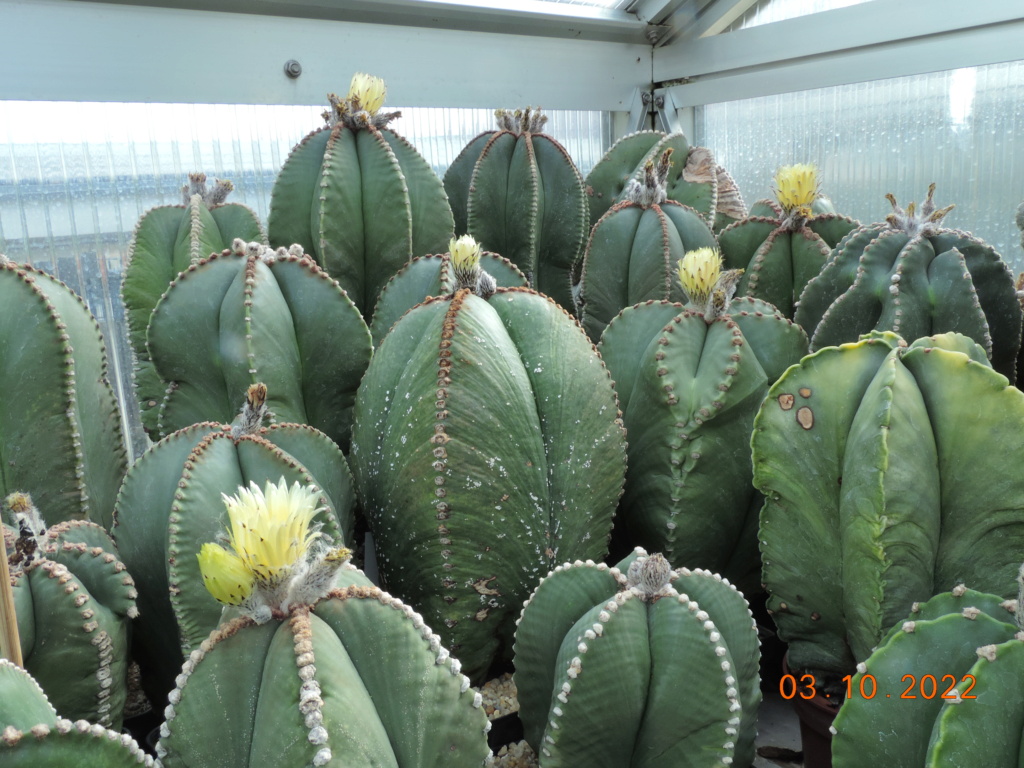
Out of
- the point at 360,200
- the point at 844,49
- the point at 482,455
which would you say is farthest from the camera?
the point at 844,49

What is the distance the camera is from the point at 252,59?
5.51 feet

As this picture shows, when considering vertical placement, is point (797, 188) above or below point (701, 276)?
above

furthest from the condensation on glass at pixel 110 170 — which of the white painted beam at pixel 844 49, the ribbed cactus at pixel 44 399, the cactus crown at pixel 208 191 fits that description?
the white painted beam at pixel 844 49

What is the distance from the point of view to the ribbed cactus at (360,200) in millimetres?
1116

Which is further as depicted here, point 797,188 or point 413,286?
point 797,188

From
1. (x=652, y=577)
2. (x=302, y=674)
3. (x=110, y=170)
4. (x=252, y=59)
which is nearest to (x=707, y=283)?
(x=652, y=577)

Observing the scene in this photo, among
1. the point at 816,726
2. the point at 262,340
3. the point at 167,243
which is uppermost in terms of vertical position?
the point at 167,243

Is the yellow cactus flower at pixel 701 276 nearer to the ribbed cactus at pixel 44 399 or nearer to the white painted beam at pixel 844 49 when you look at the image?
the ribbed cactus at pixel 44 399

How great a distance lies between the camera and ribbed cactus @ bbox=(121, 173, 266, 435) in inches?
46.6

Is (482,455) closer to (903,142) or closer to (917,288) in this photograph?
(917,288)

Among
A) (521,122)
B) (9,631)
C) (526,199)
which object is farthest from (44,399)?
(521,122)

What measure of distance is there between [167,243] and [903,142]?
68.7 inches

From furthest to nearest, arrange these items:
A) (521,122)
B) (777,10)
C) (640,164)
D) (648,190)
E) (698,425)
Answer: (777,10), (640,164), (521,122), (648,190), (698,425)

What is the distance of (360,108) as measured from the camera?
1.18 m
